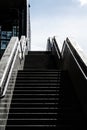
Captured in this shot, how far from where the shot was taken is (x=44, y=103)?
900 cm

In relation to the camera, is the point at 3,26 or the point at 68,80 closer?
the point at 68,80

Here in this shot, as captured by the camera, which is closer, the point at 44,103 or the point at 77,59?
the point at 44,103

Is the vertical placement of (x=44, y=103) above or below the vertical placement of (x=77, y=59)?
below

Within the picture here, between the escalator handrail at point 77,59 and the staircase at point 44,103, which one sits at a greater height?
the escalator handrail at point 77,59

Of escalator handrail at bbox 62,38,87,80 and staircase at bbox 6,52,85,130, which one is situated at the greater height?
escalator handrail at bbox 62,38,87,80

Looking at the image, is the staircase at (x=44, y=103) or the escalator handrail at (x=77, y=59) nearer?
the staircase at (x=44, y=103)

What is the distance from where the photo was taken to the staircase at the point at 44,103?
818 cm

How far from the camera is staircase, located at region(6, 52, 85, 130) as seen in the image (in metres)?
8.18

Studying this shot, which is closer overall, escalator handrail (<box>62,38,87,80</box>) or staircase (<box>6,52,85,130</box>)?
staircase (<box>6,52,85,130</box>)

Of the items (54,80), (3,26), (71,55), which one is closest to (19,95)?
(54,80)

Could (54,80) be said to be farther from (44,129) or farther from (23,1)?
(23,1)

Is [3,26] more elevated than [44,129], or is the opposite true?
[44,129]

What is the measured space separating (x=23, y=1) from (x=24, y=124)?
15.7 m

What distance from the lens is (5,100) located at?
884cm
